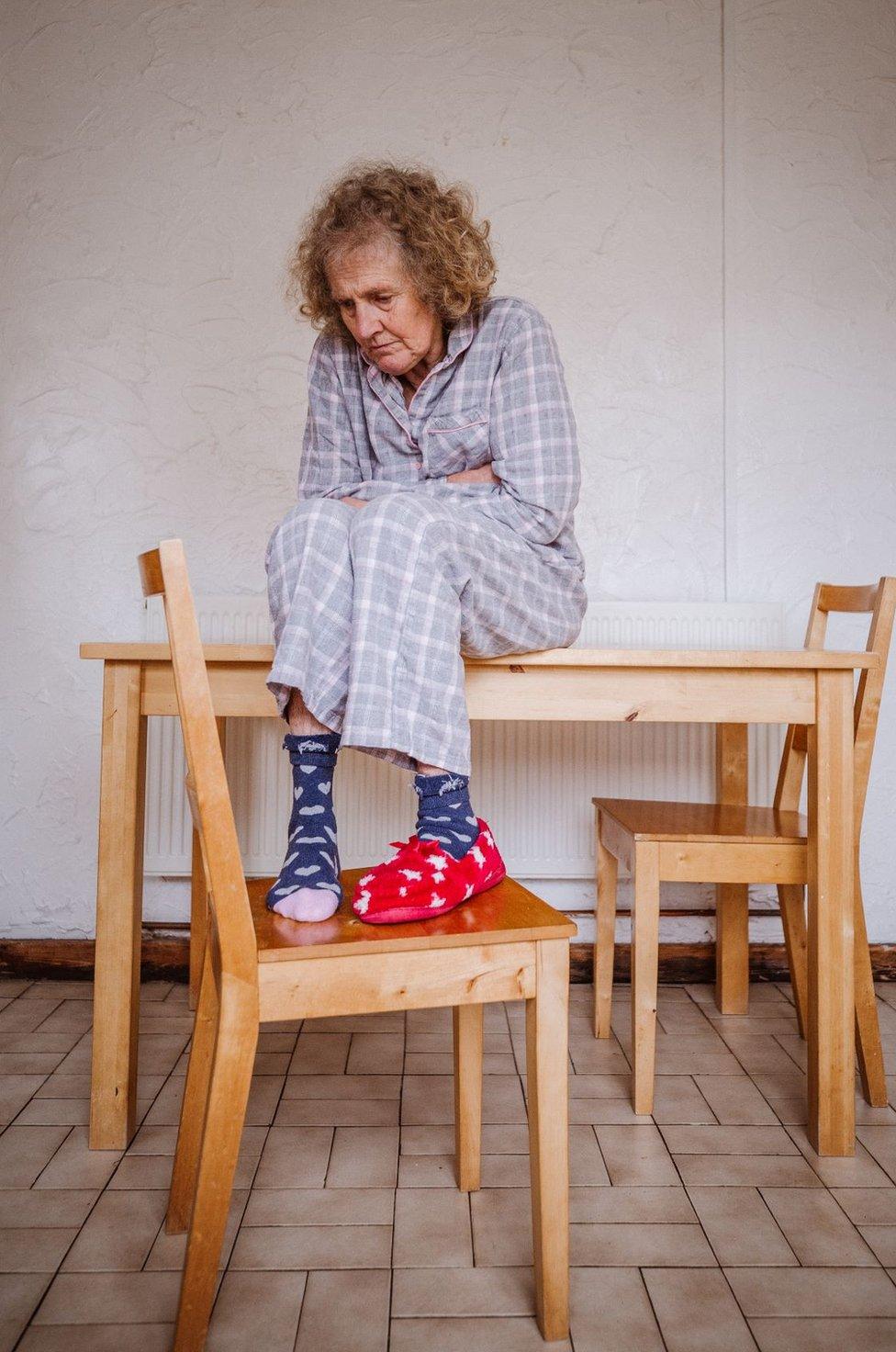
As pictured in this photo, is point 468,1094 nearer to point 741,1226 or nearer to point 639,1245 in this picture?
point 639,1245

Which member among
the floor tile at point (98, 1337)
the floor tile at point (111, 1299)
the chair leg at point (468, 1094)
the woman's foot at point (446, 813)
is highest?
the woman's foot at point (446, 813)

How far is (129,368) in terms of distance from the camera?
221cm

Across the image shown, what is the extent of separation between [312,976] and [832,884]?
86cm

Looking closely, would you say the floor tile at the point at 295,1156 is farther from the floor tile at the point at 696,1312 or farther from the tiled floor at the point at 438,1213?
the floor tile at the point at 696,1312

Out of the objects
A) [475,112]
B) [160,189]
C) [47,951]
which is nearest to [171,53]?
[160,189]

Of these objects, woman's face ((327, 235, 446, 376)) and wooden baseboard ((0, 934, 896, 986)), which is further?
wooden baseboard ((0, 934, 896, 986))

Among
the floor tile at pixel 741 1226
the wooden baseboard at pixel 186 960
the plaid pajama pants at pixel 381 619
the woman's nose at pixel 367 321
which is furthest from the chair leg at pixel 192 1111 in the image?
the wooden baseboard at pixel 186 960

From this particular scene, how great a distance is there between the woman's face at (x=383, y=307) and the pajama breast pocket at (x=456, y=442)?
0.12 m

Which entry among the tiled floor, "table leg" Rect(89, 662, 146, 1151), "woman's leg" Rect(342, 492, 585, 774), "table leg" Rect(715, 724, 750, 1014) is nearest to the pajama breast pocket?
"woman's leg" Rect(342, 492, 585, 774)

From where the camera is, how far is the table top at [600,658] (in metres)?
1.32

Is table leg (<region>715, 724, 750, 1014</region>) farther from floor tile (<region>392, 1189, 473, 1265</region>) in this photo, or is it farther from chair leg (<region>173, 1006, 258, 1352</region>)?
chair leg (<region>173, 1006, 258, 1352</region>)

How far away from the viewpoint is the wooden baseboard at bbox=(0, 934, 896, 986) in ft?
7.09

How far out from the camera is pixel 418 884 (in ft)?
3.24

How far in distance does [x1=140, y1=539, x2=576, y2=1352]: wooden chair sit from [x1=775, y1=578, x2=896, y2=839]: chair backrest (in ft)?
2.69
